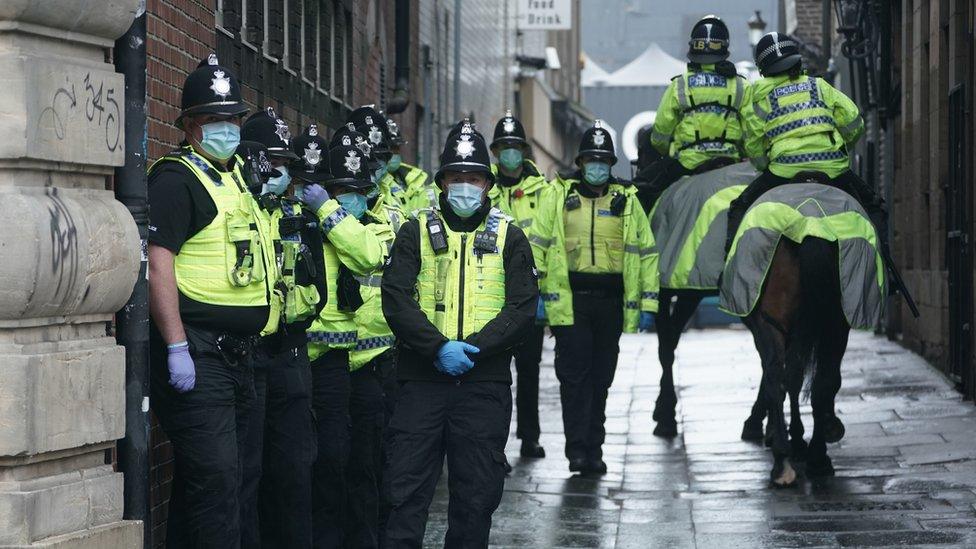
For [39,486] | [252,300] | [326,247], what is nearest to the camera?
[39,486]

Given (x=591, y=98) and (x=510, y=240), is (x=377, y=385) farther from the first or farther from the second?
(x=591, y=98)

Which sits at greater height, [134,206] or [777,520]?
[134,206]

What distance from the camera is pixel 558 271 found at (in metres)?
12.2

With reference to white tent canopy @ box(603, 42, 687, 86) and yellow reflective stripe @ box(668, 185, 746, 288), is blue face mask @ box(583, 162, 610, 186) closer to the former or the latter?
yellow reflective stripe @ box(668, 185, 746, 288)

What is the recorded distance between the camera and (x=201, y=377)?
7.21 metres

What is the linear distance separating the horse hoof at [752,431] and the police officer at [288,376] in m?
5.53

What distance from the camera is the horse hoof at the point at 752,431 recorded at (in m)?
13.3

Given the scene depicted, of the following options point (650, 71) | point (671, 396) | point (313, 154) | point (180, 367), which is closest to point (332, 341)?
point (313, 154)

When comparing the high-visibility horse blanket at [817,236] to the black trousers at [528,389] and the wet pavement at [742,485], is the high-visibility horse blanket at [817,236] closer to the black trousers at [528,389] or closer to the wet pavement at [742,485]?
the wet pavement at [742,485]

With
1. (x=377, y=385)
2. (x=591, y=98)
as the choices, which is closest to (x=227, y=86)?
(x=377, y=385)

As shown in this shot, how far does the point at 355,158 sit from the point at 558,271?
3.16 meters

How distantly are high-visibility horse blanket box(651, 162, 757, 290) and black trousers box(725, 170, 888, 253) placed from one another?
1158 millimetres

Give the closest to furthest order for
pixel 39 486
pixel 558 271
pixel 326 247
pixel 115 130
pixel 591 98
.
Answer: pixel 39 486
pixel 115 130
pixel 326 247
pixel 558 271
pixel 591 98

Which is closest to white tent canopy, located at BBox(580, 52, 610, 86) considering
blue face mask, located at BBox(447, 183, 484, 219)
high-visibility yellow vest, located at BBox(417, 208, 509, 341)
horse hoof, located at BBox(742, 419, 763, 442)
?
horse hoof, located at BBox(742, 419, 763, 442)
